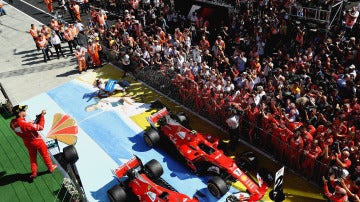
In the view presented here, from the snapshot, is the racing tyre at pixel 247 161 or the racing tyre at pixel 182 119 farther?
the racing tyre at pixel 182 119

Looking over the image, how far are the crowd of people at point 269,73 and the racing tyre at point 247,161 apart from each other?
36.2 inches

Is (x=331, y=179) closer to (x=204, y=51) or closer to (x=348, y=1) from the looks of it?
(x=204, y=51)

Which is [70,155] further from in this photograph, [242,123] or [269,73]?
[269,73]

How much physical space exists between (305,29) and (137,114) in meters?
8.79

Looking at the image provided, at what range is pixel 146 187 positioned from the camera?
10023 mm

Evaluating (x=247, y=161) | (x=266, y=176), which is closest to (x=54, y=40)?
(x=247, y=161)

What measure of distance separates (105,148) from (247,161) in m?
5.52

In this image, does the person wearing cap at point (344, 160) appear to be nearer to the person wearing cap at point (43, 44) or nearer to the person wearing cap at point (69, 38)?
the person wearing cap at point (69, 38)

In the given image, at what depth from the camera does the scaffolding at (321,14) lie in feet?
53.3

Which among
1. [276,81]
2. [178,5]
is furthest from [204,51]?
[178,5]

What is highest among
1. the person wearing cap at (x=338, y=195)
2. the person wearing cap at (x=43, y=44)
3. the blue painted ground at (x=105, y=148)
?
the person wearing cap at (x=43, y=44)

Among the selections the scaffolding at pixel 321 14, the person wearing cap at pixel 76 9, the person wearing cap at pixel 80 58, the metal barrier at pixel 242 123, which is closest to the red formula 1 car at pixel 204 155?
the metal barrier at pixel 242 123

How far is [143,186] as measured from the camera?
10094 mm

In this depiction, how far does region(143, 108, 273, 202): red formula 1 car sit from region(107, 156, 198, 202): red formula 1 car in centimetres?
105
